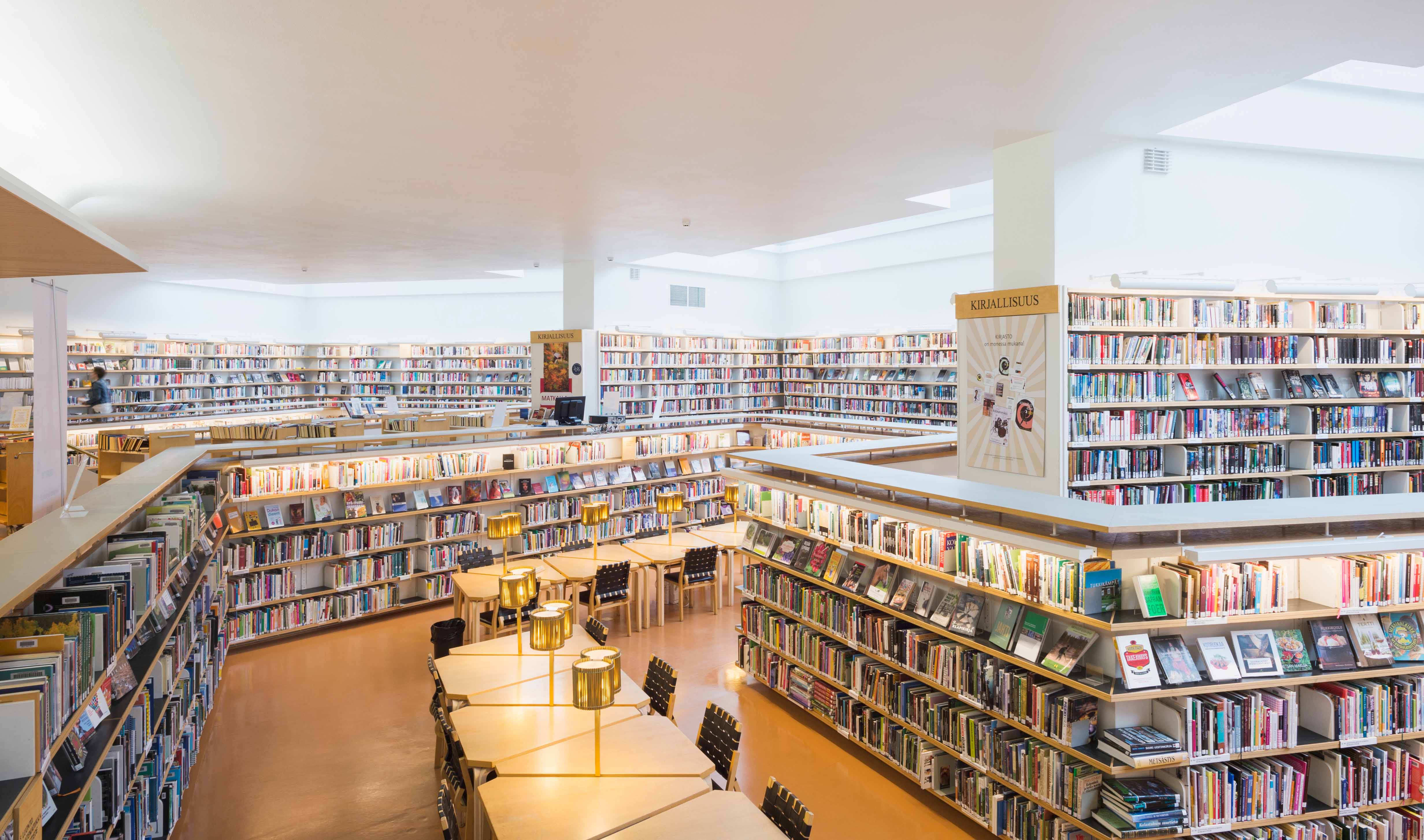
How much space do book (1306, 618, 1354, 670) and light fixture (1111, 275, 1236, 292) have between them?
138 inches

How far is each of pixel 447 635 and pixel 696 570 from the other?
9.31 feet

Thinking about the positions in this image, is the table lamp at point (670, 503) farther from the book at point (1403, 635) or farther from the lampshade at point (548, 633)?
the book at point (1403, 635)

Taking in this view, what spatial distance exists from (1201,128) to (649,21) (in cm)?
540

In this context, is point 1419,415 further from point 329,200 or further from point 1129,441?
point 329,200

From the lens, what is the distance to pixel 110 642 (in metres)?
2.91

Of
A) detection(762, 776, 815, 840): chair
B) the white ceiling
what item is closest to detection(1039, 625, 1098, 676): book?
detection(762, 776, 815, 840): chair

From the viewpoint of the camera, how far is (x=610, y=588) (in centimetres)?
702

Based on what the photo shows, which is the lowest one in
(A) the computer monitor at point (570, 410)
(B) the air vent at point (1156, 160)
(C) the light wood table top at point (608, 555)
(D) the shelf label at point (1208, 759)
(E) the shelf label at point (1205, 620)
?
(C) the light wood table top at point (608, 555)

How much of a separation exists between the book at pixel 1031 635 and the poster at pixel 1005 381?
9.40 ft

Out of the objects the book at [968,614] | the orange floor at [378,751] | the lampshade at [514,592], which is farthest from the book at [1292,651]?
the lampshade at [514,592]

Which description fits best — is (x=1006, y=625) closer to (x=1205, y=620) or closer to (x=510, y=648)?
(x=1205, y=620)

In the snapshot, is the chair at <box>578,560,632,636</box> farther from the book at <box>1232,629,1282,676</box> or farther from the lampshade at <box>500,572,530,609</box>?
the book at <box>1232,629,1282,676</box>

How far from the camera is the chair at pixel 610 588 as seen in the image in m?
6.92

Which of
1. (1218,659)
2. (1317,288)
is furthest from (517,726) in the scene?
A: (1317,288)
